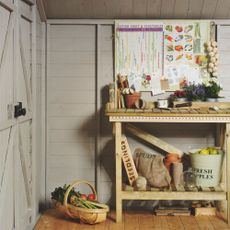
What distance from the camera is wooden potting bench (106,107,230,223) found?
4195mm

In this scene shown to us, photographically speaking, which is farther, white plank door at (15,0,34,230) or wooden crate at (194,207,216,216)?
wooden crate at (194,207,216,216)

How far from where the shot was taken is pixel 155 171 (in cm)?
443

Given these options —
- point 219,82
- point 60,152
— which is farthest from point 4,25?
point 219,82

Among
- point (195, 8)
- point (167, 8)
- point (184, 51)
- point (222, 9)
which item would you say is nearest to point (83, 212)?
point (184, 51)

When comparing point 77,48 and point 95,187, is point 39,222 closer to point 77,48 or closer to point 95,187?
point 95,187

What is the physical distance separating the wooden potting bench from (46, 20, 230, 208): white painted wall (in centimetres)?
44

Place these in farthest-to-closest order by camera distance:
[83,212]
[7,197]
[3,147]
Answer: [83,212] → [7,197] → [3,147]

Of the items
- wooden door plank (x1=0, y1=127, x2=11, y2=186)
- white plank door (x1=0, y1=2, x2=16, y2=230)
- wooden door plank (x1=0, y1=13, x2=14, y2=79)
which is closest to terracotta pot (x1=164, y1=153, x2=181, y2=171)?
white plank door (x1=0, y1=2, x2=16, y2=230)

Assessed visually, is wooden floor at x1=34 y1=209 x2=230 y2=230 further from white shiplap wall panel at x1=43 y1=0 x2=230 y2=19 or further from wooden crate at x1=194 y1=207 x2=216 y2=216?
white shiplap wall panel at x1=43 y1=0 x2=230 y2=19

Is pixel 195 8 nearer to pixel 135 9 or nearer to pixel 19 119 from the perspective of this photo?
pixel 135 9

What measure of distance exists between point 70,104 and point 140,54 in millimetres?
874

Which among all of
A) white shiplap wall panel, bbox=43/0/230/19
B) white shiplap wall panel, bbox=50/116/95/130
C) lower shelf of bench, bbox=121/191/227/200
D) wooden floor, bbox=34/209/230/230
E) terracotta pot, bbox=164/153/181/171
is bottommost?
wooden floor, bbox=34/209/230/230

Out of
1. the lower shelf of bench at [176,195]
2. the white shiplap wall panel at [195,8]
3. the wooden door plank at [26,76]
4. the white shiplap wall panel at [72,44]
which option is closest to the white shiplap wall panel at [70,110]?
the white shiplap wall panel at [72,44]

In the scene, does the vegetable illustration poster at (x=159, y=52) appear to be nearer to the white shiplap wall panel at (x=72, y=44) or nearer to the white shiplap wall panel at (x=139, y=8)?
the white shiplap wall panel at (x=139, y=8)
